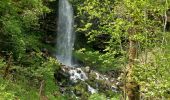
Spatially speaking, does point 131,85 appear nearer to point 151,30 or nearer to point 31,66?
point 151,30

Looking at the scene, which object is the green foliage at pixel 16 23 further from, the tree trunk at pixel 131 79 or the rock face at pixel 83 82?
the tree trunk at pixel 131 79

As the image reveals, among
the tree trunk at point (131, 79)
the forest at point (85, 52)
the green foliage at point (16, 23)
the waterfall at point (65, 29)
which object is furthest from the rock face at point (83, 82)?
the tree trunk at point (131, 79)

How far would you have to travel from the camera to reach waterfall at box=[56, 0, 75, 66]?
3524 centimetres

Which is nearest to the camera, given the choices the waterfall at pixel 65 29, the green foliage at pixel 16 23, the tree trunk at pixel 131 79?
the tree trunk at pixel 131 79

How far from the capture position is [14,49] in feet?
67.6

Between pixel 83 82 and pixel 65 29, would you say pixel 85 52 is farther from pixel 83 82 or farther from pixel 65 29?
pixel 65 29

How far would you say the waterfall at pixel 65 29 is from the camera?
3524 centimetres

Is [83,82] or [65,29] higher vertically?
[65,29]

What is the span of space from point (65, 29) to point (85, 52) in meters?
12.7

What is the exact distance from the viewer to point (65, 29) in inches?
1415

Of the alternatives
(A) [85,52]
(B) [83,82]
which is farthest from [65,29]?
(A) [85,52]

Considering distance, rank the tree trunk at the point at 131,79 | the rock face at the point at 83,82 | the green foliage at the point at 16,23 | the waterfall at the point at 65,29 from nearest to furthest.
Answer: the tree trunk at the point at 131,79
the green foliage at the point at 16,23
the rock face at the point at 83,82
the waterfall at the point at 65,29

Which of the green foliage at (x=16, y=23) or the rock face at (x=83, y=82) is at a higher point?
the green foliage at (x=16, y=23)

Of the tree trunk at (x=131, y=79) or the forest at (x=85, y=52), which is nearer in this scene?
the forest at (x=85, y=52)
